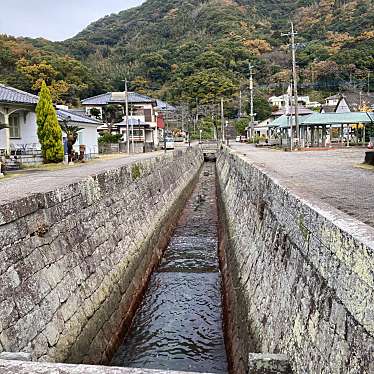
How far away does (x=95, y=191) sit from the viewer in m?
9.73

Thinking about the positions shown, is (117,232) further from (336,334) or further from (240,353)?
(336,334)

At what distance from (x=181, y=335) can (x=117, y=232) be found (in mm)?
3302

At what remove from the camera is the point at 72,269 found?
24.8ft

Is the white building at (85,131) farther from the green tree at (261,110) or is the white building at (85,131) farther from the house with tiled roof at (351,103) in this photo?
the green tree at (261,110)

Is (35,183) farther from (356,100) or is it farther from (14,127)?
(356,100)

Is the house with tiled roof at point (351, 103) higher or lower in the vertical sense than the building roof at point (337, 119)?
higher

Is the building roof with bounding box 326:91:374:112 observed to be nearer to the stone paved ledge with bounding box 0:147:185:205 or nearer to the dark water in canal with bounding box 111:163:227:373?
the dark water in canal with bounding box 111:163:227:373

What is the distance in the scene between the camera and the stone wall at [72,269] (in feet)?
18.5

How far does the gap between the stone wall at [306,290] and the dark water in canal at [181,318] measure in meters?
0.67

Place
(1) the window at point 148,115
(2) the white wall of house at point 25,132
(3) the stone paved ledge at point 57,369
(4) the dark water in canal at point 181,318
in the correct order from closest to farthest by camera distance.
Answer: (3) the stone paved ledge at point 57,369 < (4) the dark water in canal at point 181,318 < (2) the white wall of house at point 25,132 < (1) the window at point 148,115

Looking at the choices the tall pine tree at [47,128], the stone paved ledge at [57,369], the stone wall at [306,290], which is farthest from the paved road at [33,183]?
the tall pine tree at [47,128]

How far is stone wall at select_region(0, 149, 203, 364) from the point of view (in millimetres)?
5648

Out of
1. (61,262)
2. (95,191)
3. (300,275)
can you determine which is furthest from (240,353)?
(95,191)

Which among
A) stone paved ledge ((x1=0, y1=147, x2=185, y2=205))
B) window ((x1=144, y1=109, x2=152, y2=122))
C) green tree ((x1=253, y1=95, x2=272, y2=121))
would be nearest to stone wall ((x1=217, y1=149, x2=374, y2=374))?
stone paved ledge ((x1=0, y1=147, x2=185, y2=205))
